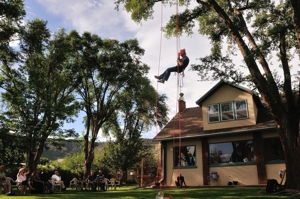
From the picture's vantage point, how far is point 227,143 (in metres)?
17.1

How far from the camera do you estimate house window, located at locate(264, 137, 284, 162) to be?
15.3 m

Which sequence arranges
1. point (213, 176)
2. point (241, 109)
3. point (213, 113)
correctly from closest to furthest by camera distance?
point (213, 176), point (241, 109), point (213, 113)

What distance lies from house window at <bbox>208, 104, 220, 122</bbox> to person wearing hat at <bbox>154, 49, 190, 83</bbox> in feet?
31.1

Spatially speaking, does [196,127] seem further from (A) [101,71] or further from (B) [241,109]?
(A) [101,71]

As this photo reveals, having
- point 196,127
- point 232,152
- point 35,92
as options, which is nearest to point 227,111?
point 196,127

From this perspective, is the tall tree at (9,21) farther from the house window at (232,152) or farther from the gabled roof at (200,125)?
the house window at (232,152)

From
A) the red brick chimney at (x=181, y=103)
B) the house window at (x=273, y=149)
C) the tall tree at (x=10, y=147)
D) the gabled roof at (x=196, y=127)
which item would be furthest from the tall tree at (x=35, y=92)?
the house window at (x=273, y=149)

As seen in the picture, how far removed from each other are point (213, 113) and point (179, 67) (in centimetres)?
979

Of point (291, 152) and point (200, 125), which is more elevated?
point (200, 125)

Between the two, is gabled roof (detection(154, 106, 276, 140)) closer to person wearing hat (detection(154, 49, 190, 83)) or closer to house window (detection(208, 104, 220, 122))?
house window (detection(208, 104, 220, 122))

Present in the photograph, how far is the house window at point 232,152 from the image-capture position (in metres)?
16.3

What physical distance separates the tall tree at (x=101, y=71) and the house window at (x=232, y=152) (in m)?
9.16

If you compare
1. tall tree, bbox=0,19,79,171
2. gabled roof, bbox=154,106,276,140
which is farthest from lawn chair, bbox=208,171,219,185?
tall tree, bbox=0,19,79,171

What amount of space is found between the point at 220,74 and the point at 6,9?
10885 millimetres
